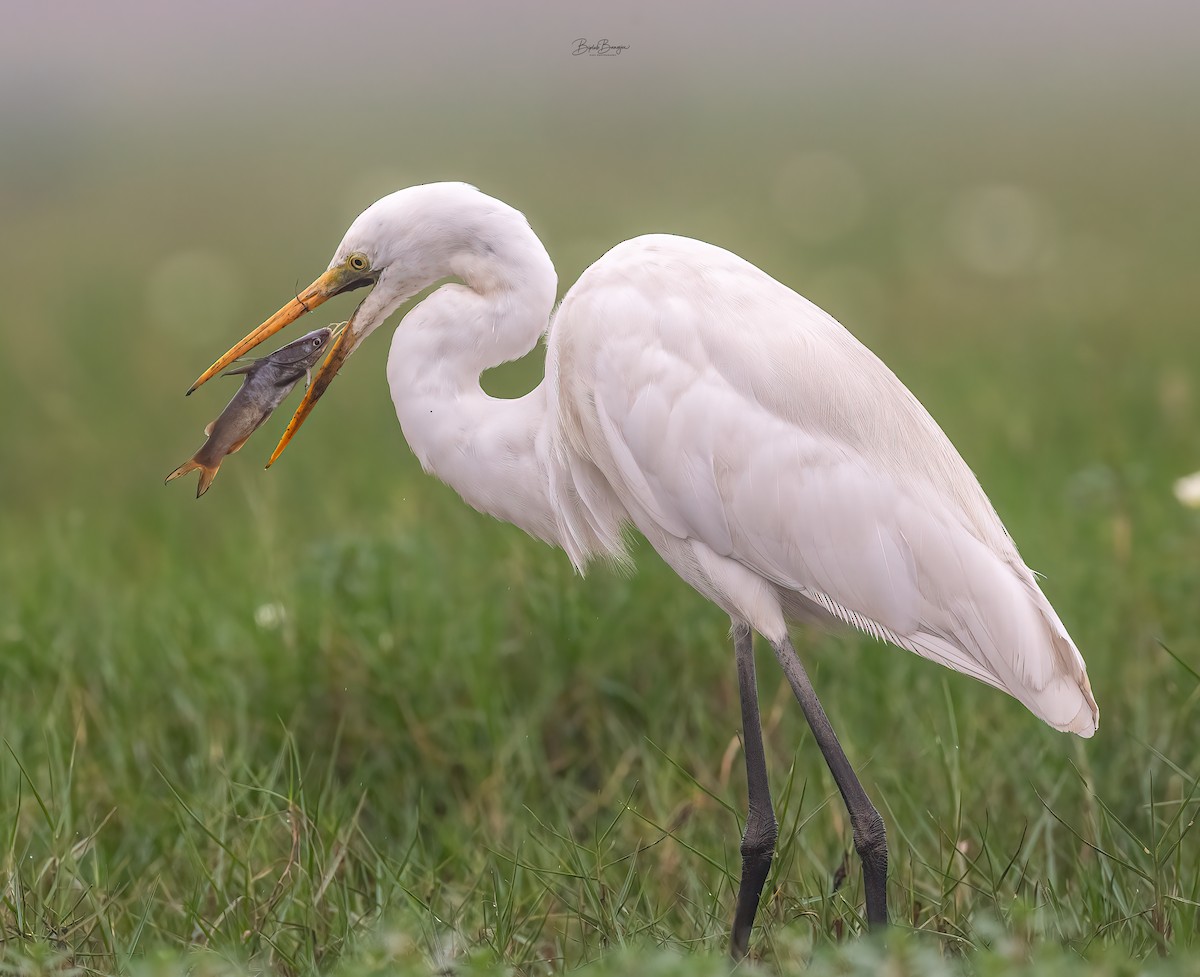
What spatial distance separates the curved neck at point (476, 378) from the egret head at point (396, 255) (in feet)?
0.15

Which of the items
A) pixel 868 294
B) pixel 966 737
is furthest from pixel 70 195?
pixel 966 737

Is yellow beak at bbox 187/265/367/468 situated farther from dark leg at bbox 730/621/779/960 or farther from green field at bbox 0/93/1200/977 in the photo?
dark leg at bbox 730/621/779/960

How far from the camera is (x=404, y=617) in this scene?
3859 mm

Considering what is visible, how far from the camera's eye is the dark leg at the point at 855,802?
272cm

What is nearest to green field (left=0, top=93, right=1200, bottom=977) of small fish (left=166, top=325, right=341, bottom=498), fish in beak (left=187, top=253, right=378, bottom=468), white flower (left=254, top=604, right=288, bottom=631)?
white flower (left=254, top=604, right=288, bottom=631)

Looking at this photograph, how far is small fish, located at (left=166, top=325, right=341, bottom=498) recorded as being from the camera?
2.92 m

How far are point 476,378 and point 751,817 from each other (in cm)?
106

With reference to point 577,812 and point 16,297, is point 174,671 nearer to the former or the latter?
point 577,812

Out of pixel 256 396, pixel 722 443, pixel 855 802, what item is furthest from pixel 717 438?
pixel 256 396

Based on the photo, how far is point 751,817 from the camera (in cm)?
291

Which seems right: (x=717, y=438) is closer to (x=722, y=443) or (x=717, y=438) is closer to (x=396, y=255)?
(x=722, y=443)

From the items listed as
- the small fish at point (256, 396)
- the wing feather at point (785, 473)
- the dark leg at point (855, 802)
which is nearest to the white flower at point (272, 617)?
the small fish at point (256, 396)

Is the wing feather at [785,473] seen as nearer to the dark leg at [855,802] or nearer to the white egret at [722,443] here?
the white egret at [722,443]

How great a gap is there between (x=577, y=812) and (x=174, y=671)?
117 centimetres
